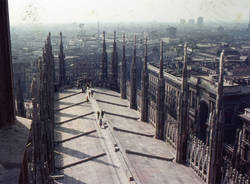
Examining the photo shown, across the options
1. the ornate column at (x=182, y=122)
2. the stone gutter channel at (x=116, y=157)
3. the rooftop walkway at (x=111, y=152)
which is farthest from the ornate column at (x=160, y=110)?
the stone gutter channel at (x=116, y=157)

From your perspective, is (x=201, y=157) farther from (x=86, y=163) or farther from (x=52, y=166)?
(x=52, y=166)

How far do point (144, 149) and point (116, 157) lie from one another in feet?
17.4

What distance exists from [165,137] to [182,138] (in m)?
5.58

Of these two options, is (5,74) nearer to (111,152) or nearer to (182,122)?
(111,152)

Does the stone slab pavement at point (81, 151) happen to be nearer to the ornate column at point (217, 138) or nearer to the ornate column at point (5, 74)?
the ornate column at point (217, 138)

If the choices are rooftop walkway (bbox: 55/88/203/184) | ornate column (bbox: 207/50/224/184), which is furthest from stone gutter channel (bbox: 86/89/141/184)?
ornate column (bbox: 207/50/224/184)

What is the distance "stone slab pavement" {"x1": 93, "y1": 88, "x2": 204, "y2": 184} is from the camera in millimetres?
22092

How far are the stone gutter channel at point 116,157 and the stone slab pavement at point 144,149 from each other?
0.62 meters

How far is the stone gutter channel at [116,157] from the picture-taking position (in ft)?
64.0

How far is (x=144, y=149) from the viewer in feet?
89.5

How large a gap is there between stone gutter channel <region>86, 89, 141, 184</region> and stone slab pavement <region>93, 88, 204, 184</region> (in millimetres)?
622

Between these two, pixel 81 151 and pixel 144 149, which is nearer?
pixel 81 151

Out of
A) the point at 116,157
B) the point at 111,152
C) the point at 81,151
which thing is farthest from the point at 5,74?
the point at 81,151

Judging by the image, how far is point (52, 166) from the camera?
21.8 m
